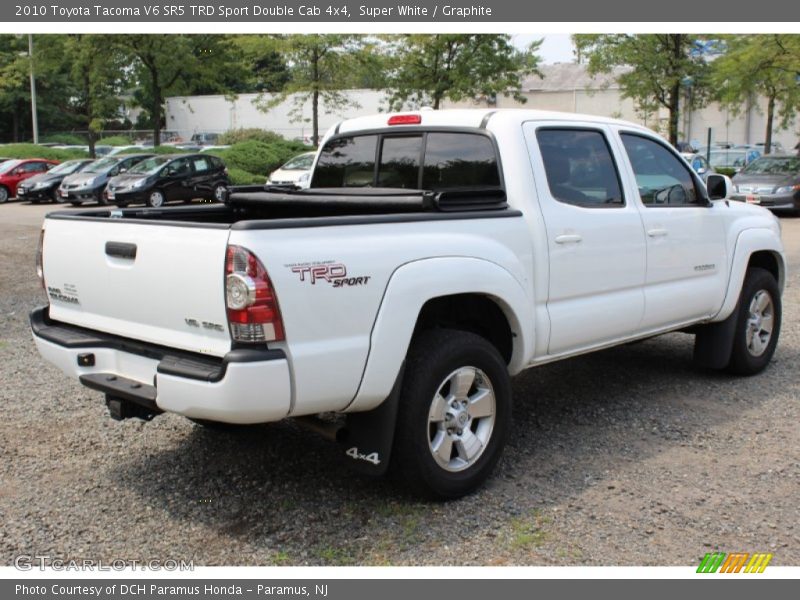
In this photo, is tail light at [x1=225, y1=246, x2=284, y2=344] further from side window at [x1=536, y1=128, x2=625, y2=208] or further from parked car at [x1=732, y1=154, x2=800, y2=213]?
parked car at [x1=732, y1=154, x2=800, y2=213]

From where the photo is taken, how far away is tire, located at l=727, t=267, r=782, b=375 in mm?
6633

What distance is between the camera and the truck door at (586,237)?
194 inches

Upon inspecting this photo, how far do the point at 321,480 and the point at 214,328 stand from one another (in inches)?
54.7

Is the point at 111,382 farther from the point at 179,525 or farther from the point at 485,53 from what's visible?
the point at 485,53

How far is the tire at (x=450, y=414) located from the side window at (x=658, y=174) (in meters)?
1.95

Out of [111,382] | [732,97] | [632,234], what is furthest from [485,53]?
[111,382]

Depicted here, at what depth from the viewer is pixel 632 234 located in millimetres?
5418

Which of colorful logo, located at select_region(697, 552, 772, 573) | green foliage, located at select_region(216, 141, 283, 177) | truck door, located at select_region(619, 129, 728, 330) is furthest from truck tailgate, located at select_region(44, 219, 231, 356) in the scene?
green foliage, located at select_region(216, 141, 283, 177)

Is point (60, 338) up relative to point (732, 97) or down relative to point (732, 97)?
down

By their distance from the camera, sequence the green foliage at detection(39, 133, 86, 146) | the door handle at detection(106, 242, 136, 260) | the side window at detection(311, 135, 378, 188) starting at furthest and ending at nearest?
the green foliage at detection(39, 133, 86, 146) < the side window at detection(311, 135, 378, 188) < the door handle at detection(106, 242, 136, 260)

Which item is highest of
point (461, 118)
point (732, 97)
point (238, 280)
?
point (732, 97)

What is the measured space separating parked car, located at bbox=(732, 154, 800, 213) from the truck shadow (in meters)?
15.9

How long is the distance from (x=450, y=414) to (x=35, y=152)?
39267mm

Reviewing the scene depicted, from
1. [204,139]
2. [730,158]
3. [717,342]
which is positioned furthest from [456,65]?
[204,139]
